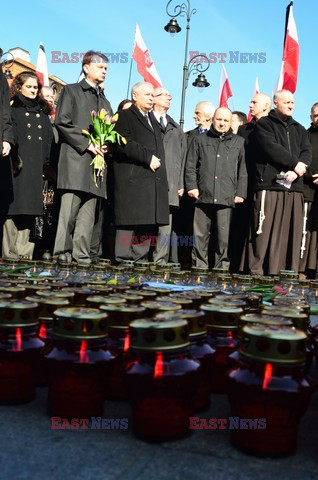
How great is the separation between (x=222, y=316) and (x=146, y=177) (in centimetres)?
487

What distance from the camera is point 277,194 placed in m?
6.73

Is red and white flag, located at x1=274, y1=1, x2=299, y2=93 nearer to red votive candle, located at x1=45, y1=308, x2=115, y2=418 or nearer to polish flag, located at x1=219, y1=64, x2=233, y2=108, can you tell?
polish flag, located at x1=219, y1=64, x2=233, y2=108

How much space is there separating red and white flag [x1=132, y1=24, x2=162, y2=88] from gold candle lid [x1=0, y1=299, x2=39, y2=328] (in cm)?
1039

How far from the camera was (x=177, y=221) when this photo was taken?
8562 millimetres

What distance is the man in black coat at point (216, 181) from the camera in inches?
285

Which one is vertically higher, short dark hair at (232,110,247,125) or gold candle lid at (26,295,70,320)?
short dark hair at (232,110,247,125)

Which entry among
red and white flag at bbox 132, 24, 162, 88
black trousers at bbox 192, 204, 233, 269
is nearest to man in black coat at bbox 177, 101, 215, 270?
black trousers at bbox 192, 204, 233, 269

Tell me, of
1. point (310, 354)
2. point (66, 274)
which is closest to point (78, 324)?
point (310, 354)

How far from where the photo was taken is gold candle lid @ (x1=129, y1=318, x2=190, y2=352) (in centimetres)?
152

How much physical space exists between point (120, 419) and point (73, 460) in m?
0.30

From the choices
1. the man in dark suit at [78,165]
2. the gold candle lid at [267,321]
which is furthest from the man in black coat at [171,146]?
the gold candle lid at [267,321]

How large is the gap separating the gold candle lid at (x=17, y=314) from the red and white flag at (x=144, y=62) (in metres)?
10.4

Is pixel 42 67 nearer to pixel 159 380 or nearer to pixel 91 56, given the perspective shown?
pixel 91 56

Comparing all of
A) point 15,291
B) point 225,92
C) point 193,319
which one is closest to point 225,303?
point 193,319
